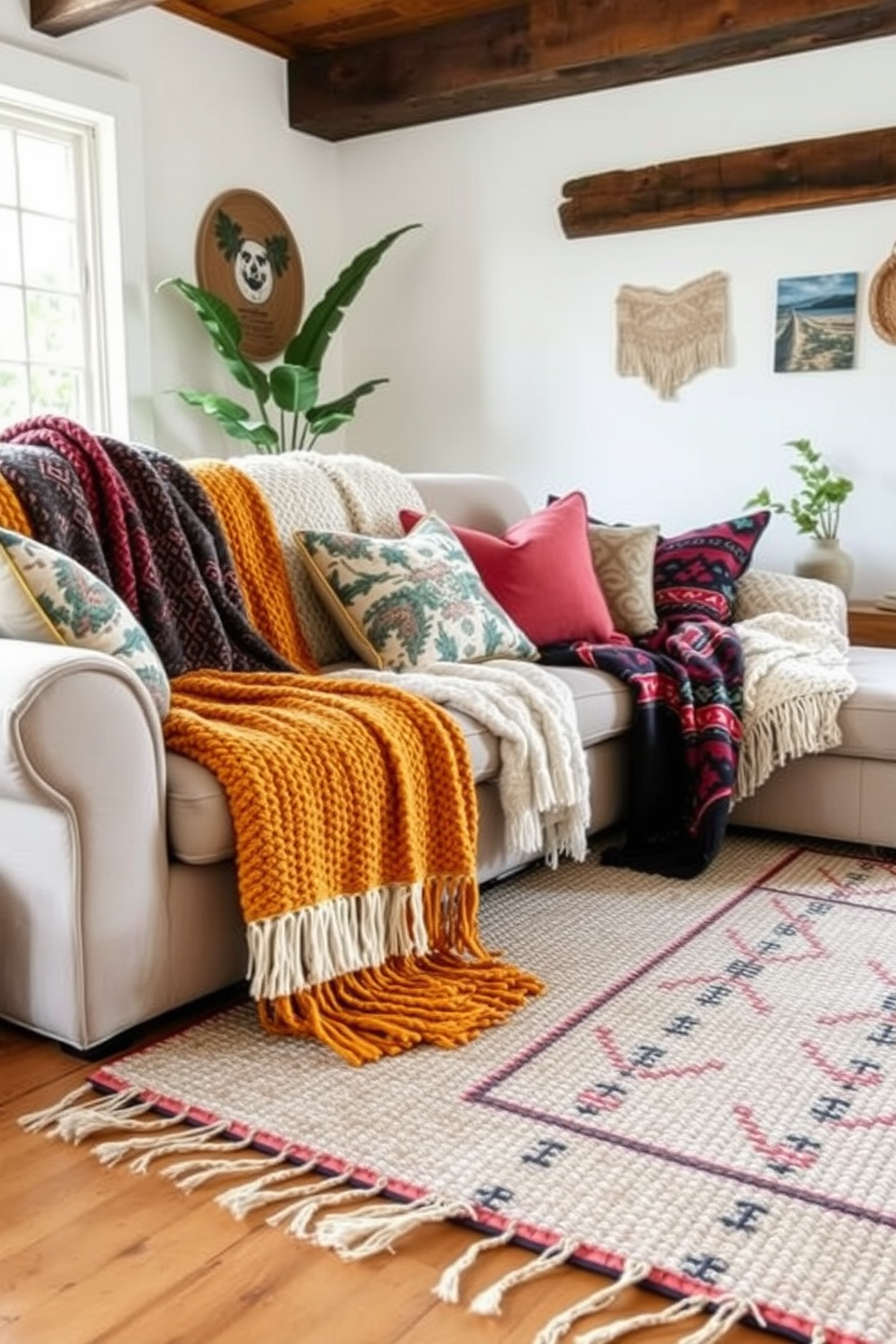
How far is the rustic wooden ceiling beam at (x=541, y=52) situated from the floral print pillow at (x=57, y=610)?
2.69 meters

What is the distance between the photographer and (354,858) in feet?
6.45

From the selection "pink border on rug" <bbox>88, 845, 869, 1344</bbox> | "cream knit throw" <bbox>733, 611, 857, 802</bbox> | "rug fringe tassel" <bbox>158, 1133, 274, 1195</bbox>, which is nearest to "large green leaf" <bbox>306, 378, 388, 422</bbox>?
"cream knit throw" <bbox>733, 611, 857, 802</bbox>

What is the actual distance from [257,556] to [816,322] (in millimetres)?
2144

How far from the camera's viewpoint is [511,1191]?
4.85ft

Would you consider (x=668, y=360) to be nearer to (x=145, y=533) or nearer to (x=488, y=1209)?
(x=145, y=533)

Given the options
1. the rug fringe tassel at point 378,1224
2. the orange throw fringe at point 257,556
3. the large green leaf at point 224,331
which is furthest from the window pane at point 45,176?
the rug fringe tassel at point 378,1224

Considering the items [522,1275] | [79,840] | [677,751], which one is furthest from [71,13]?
[522,1275]

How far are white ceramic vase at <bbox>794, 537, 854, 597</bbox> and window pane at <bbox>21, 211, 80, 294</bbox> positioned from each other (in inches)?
94.0

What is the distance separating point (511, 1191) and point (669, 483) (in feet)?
10.1

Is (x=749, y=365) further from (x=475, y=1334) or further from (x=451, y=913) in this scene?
(x=475, y=1334)

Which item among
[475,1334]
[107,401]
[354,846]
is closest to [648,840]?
[354,846]

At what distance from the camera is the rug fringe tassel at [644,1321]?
1232mm

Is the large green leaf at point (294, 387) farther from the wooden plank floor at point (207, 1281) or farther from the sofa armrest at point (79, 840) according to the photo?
the wooden plank floor at point (207, 1281)

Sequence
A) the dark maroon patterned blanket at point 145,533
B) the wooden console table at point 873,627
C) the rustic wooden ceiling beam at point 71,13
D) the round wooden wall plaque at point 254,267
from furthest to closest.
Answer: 1. the round wooden wall plaque at point 254,267
2. the wooden console table at point 873,627
3. the rustic wooden ceiling beam at point 71,13
4. the dark maroon patterned blanket at point 145,533
